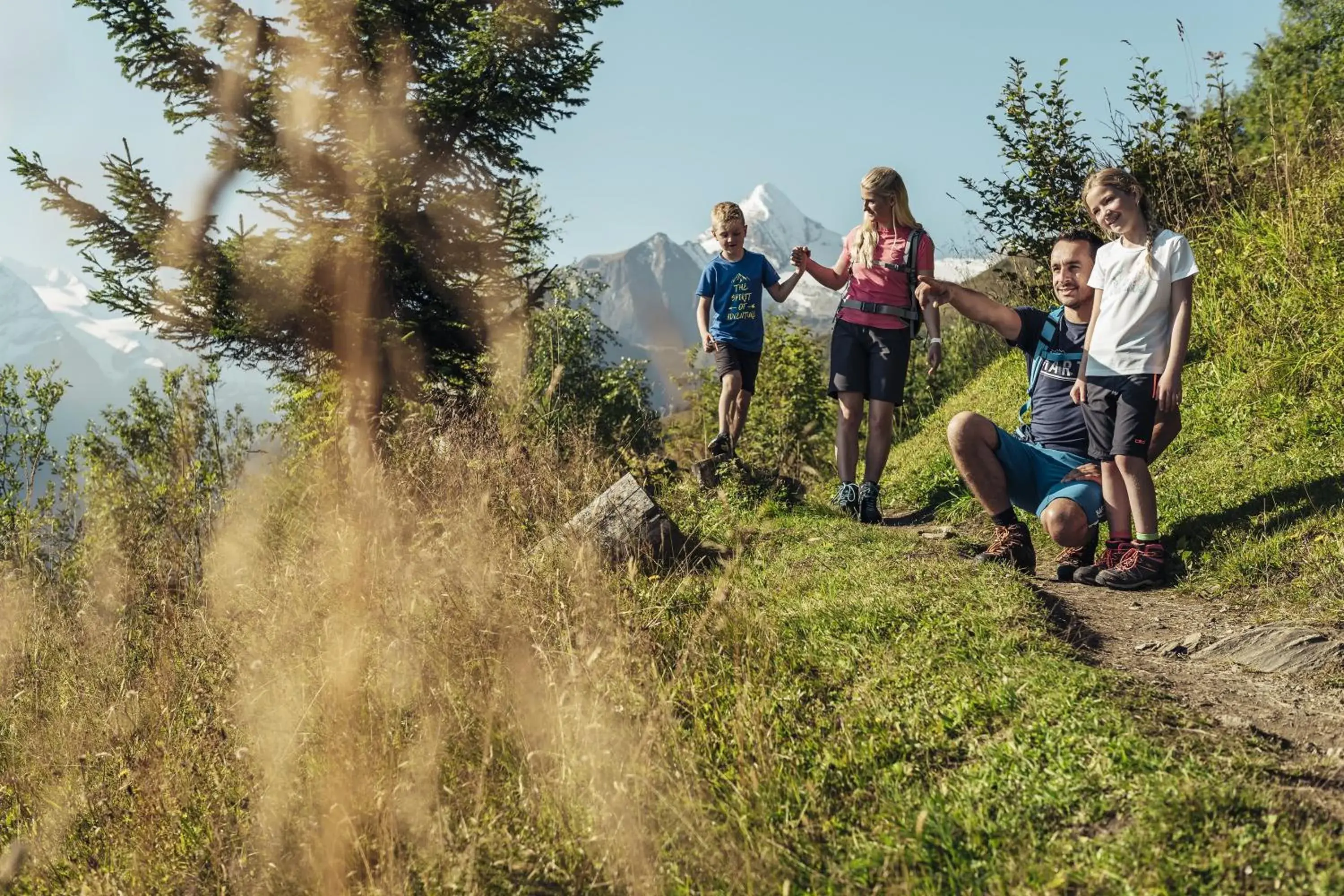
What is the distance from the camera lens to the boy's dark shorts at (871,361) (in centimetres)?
644

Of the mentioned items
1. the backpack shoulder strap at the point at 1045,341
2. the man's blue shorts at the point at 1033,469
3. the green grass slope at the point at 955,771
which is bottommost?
the green grass slope at the point at 955,771

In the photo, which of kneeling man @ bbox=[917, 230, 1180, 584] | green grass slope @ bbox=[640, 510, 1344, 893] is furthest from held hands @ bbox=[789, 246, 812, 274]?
green grass slope @ bbox=[640, 510, 1344, 893]

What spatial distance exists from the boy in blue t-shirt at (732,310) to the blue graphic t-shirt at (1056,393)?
2.51 metres

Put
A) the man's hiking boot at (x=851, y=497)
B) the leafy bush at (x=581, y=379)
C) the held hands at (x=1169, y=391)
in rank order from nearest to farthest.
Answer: the held hands at (x=1169, y=391), the man's hiking boot at (x=851, y=497), the leafy bush at (x=581, y=379)

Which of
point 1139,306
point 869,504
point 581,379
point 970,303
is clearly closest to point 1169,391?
point 1139,306

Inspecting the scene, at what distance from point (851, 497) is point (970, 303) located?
211 centimetres

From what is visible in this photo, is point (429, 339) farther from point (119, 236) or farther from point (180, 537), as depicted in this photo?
point (180, 537)

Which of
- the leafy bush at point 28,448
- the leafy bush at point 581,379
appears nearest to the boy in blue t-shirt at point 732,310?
the leafy bush at point 581,379

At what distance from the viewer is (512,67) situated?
11.7 m

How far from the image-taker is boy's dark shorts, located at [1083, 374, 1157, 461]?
4.30 metres

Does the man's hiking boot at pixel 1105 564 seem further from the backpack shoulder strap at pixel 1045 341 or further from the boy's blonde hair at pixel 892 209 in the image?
the boy's blonde hair at pixel 892 209

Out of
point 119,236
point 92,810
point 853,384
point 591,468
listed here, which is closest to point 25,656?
point 92,810

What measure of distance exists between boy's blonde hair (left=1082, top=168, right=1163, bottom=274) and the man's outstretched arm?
0.71 m

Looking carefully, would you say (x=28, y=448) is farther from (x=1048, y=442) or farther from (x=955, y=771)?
(x=955, y=771)
